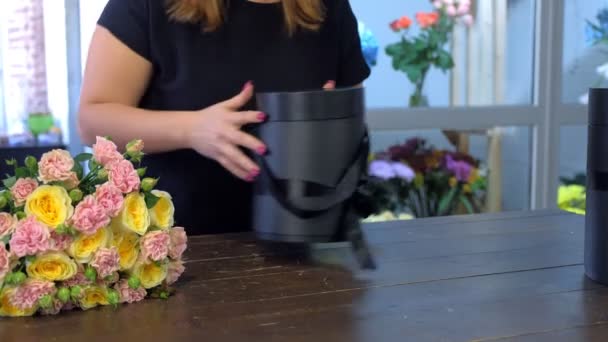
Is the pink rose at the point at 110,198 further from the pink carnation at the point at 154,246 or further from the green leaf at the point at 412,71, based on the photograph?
the green leaf at the point at 412,71

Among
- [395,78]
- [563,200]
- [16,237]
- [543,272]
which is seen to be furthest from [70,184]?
[563,200]

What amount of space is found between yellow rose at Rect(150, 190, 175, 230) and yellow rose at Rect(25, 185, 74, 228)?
0.10m

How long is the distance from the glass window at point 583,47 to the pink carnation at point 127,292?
8.25 ft

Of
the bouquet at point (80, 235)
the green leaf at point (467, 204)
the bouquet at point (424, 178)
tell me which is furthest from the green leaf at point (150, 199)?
the green leaf at point (467, 204)

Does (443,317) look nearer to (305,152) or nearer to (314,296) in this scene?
(314,296)

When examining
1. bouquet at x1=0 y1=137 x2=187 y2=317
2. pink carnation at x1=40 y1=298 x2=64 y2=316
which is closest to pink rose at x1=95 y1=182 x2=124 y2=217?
bouquet at x1=0 y1=137 x2=187 y2=317

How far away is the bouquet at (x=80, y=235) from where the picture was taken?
771mm

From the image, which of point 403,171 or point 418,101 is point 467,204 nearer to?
point 403,171

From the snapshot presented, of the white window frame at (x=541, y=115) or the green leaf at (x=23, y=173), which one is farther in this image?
the white window frame at (x=541, y=115)

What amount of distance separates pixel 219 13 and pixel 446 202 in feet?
5.42

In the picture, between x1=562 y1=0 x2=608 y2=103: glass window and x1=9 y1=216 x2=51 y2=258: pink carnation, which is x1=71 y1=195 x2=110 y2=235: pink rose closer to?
x1=9 y1=216 x2=51 y2=258: pink carnation

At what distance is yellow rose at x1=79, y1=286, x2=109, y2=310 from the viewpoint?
31.4 inches

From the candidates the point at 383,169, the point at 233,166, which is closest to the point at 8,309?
the point at 233,166

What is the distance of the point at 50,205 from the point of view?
2.61 ft
